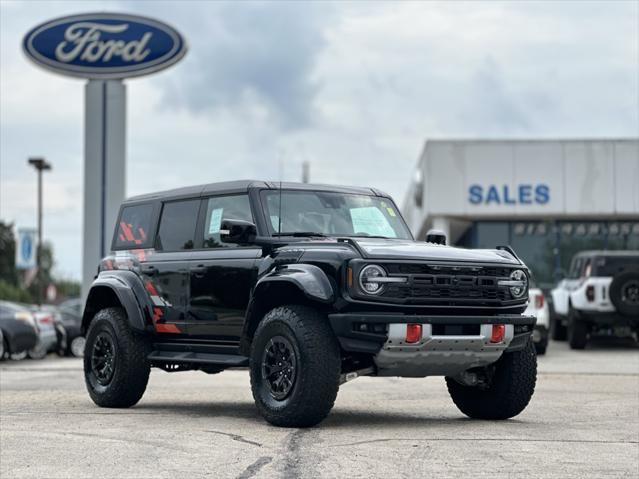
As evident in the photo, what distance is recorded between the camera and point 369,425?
10195 mm

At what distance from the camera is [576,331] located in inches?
1038

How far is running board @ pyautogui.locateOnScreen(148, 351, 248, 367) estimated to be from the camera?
10703 mm

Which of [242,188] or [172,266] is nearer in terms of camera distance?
[242,188]

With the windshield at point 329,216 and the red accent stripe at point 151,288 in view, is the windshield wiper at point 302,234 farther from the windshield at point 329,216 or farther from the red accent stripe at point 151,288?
the red accent stripe at point 151,288

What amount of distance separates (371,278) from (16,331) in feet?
53.1

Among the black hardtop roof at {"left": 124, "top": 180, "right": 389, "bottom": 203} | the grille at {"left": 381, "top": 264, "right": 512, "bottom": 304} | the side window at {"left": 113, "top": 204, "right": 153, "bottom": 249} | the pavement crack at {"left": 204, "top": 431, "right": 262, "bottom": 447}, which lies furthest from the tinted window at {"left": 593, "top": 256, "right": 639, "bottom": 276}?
the pavement crack at {"left": 204, "top": 431, "right": 262, "bottom": 447}

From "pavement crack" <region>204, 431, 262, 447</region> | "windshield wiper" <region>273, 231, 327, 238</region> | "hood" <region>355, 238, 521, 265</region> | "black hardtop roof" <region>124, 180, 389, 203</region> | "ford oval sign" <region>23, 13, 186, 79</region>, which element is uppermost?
"ford oval sign" <region>23, 13, 186, 79</region>

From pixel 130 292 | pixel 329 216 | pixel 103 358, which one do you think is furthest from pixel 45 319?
pixel 329 216

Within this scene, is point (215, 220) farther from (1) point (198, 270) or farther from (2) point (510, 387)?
(2) point (510, 387)

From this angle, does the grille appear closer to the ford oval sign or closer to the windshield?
the windshield

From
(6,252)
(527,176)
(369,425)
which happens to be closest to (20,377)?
(369,425)

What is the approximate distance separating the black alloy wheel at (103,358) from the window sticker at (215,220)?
1584mm

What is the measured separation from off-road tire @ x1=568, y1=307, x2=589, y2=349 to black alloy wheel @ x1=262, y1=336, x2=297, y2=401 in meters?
17.0

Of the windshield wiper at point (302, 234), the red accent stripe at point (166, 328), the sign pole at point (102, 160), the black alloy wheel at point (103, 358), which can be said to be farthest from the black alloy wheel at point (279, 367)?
the sign pole at point (102, 160)
